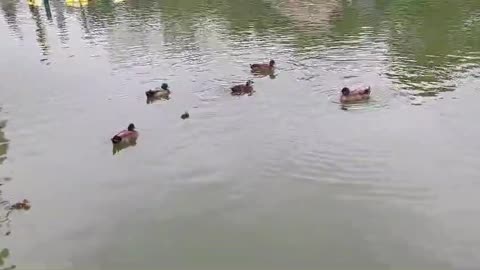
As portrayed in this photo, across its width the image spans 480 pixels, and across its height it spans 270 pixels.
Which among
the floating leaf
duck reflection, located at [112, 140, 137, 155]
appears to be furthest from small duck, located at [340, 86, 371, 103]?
the floating leaf

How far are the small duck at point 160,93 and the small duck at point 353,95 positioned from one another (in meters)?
5.15

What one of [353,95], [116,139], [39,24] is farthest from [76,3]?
[353,95]

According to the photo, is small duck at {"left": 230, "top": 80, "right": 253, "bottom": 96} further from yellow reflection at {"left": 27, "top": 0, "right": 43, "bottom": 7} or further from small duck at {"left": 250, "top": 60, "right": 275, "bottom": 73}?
yellow reflection at {"left": 27, "top": 0, "right": 43, "bottom": 7}

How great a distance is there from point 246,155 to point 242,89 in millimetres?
4109

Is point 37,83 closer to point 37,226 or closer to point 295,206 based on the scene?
point 37,226

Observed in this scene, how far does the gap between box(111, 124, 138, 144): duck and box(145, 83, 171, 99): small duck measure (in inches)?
95.8

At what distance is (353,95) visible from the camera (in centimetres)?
1669

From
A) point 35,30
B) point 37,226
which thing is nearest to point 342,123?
point 37,226

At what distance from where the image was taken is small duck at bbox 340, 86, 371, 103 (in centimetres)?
1667

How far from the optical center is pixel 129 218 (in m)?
11.8

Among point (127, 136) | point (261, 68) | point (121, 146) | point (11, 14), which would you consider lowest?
point (11, 14)

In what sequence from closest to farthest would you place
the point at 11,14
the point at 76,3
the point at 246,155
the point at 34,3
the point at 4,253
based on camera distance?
the point at 4,253, the point at 246,155, the point at 11,14, the point at 76,3, the point at 34,3

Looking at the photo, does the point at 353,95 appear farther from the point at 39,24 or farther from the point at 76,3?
the point at 76,3

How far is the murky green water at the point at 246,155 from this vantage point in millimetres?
10820
